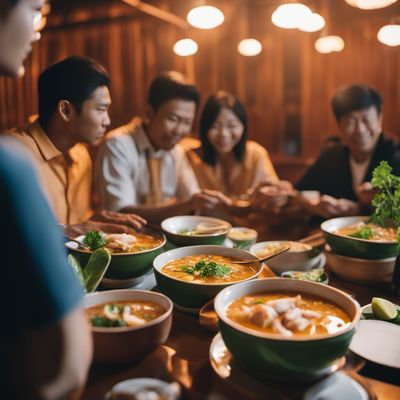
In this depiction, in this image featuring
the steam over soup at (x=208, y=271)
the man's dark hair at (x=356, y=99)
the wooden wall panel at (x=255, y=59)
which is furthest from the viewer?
the wooden wall panel at (x=255, y=59)

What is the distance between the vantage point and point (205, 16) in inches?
119

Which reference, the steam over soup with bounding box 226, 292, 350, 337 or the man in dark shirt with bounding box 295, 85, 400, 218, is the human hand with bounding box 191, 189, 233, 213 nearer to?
the man in dark shirt with bounding box 295, 85, 400, 218

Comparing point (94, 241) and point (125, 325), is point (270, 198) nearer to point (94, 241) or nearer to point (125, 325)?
point (94, 241)

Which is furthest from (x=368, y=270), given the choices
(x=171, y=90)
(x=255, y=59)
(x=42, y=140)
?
(x=255, y=59)

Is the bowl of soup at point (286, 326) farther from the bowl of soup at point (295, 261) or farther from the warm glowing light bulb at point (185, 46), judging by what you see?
the warm glowing light bulb at point (185, 46)

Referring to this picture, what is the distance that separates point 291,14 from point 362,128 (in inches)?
37.5

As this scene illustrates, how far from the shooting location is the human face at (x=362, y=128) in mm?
3104

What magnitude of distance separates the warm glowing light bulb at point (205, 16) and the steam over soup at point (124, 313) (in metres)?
2.36

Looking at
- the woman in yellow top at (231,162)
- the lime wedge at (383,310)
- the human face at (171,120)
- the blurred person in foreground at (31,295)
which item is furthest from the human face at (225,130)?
the blurred person in foreground at (31,295)

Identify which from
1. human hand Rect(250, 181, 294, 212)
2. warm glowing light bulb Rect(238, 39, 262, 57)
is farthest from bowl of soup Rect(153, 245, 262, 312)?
warm glowing light bulb Rect(238, 39, 262, 57)

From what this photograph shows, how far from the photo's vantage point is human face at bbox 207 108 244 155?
360cm

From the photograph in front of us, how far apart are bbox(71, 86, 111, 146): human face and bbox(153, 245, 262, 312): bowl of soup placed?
1.02m

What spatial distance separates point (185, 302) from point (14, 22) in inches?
36.3

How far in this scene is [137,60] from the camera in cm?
679
